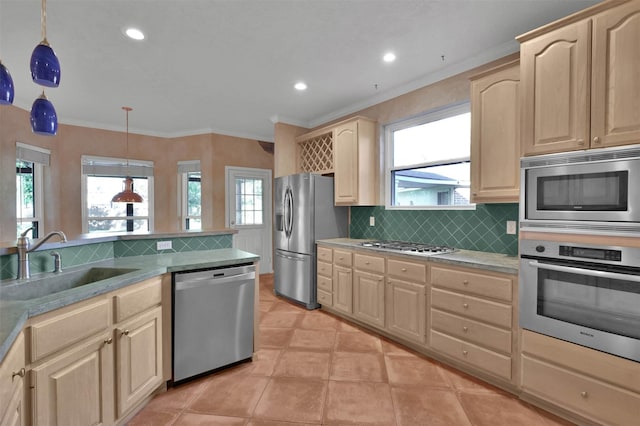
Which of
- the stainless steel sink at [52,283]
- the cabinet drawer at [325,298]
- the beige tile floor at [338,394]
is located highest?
the stainless steel sink at [52,283]

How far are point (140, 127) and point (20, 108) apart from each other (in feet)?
4.95

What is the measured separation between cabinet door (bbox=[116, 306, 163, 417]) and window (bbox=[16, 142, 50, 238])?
3429 mm

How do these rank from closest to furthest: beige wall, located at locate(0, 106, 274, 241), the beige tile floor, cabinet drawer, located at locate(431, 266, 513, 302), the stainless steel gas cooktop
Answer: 1. the beige tile floor
2. cabinet drawer, located at locate(431, 266, 513, 302)
3. the stainless steel gas cooktop
4. beige wall, located at locate(0, 106, 274, 241)

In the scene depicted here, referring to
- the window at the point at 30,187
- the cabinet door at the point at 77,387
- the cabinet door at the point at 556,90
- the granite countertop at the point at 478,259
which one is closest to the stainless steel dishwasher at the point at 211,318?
the cabinet door at the point at 77,387

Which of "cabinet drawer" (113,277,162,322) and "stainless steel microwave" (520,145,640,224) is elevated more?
"stainless steel microwave" (520,145,640,224)

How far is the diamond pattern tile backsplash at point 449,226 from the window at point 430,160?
0.11 meters

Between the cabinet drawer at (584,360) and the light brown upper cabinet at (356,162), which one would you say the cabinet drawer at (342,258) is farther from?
the cabinet drawer at (584,360)

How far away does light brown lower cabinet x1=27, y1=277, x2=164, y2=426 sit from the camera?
131cm

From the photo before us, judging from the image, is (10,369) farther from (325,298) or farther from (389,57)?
(389,57)

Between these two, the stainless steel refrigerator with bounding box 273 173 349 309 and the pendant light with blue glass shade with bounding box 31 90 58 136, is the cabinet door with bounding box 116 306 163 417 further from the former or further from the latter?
the stainless steel refrigerator with bounding box 273 173 349 309

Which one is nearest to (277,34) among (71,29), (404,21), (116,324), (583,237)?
(404,21)

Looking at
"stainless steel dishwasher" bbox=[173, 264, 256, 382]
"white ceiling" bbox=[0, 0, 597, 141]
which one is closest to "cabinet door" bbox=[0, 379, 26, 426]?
"stainless steel dishwasher" bbox=[173, 264, 256, 382]

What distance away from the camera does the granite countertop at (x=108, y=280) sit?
113 centimetres

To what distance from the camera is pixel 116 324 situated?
5.59ft
